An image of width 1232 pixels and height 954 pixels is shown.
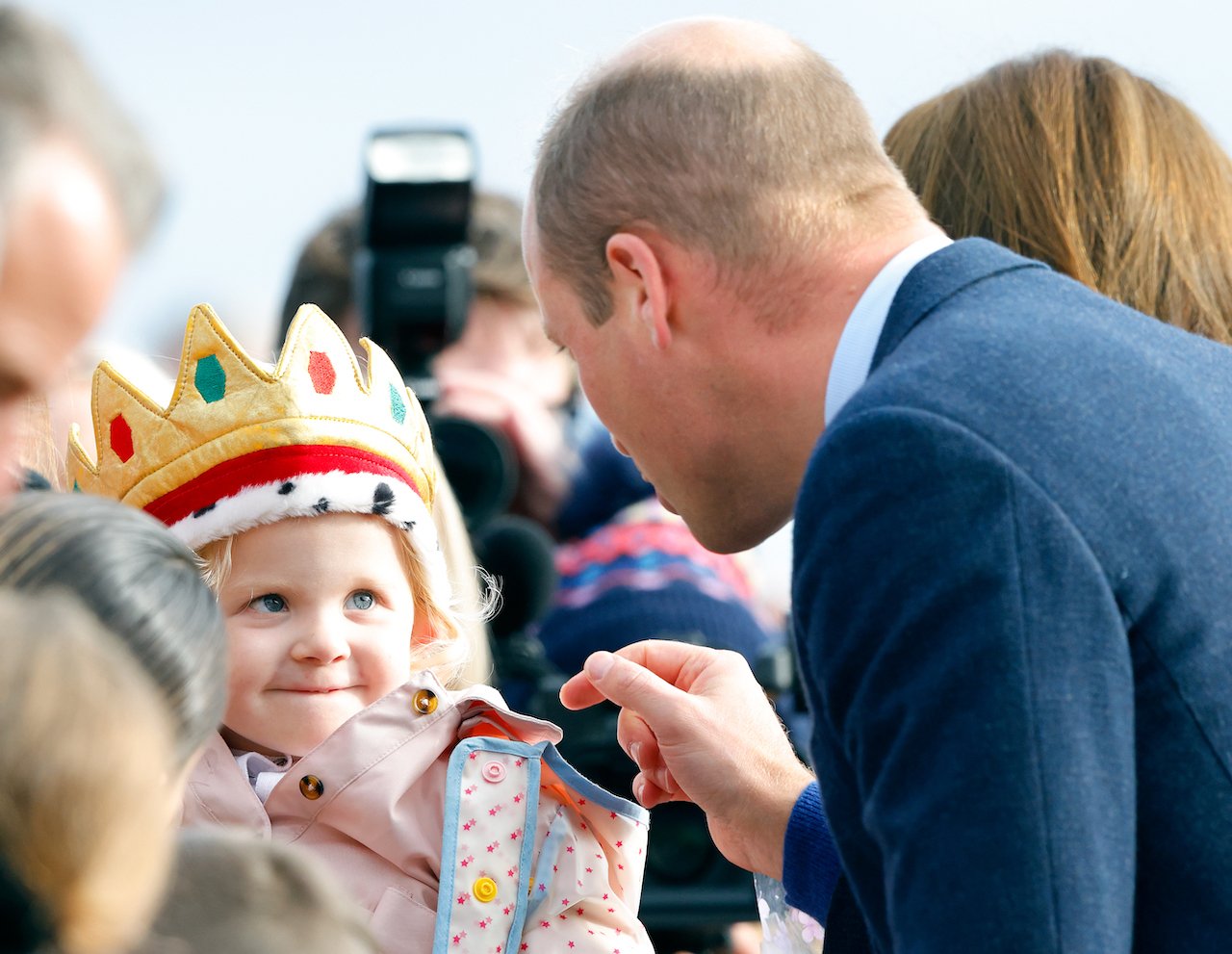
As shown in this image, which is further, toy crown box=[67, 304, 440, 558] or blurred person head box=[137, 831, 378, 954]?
toy crown box=[67, 304, 440, 558]

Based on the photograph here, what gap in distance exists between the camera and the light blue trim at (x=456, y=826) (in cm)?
214

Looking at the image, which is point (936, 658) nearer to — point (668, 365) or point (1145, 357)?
point (1145, 357)

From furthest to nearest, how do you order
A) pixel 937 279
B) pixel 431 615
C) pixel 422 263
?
pixel 422 263
pixel 431 615
pixel 937 279

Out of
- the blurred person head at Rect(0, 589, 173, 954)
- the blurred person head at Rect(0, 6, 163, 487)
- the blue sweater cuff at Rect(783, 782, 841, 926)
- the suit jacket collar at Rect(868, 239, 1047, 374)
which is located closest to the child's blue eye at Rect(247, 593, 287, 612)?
the blue sweater cuff at Rect(783, 782, 841, 926)

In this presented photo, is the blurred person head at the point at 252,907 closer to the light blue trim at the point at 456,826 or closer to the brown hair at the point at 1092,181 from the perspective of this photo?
the light blue trim at the point at 456,826

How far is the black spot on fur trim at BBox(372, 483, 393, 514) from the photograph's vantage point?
230 centimetres

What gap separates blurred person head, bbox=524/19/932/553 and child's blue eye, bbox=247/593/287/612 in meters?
0.50

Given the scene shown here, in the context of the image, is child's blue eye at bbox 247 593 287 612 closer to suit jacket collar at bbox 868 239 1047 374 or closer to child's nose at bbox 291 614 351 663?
child's nose at bbox 291 614 351 663

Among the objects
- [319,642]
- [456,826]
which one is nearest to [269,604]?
[319,642]

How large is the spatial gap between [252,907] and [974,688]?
72 cm

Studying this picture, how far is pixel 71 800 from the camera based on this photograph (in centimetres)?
100

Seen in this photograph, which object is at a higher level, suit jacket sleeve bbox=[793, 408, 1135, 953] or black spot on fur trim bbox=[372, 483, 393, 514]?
suit jacket sleeve bbox=[793, 408, 1135, 953]

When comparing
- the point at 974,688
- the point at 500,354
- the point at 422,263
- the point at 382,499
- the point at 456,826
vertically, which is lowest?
the point at 500,354

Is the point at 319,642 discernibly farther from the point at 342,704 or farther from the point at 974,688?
the point at 974,688
